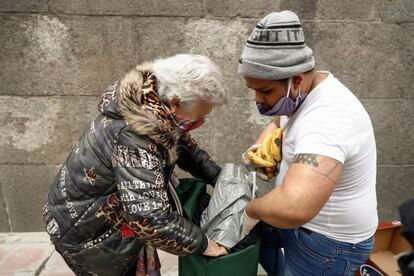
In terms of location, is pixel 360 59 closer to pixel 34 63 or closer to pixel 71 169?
pixel 71 169

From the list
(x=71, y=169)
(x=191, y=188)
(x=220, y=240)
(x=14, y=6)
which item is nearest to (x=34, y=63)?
(x=14, y=6)

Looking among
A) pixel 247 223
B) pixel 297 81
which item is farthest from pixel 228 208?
pixel 297 81

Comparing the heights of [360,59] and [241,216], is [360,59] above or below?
above

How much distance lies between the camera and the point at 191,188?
202cm

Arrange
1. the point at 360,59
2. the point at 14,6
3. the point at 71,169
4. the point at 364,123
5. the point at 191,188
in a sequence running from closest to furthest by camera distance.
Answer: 1. the point at 364,123
2. the point at 71,169
3. the point at 191,188
4. the point at 14,6
5. the point at 360,59

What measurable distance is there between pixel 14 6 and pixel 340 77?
106 inches

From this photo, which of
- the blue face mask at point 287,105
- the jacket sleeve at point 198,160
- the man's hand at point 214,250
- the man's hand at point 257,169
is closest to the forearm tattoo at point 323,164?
the blue face mask at point 287,105

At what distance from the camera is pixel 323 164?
4.38ft

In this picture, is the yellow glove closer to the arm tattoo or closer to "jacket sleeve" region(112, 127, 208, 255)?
the arm tattoo

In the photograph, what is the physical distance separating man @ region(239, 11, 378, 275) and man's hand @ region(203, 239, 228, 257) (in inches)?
8.1

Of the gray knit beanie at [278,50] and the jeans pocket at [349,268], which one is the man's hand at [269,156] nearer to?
the gray knit beanie at [278,50]

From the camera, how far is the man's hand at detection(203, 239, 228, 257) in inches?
66.8

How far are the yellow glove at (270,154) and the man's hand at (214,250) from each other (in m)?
0.44

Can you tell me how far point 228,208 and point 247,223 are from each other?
0.15 meters
